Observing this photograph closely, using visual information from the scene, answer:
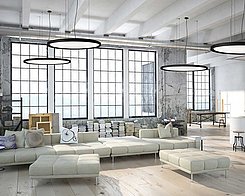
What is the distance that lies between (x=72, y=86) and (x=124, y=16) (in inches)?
182

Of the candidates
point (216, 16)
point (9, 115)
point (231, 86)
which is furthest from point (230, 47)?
point (231, 86)

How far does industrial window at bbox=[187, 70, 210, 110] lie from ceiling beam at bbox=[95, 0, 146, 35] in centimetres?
1139

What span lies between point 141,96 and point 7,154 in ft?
24.3

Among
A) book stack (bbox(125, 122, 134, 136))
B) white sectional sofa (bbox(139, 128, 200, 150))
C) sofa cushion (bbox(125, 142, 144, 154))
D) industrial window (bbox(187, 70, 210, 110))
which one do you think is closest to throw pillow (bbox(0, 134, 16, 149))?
sofa cushion (bbox(125, 142, 144, 154))

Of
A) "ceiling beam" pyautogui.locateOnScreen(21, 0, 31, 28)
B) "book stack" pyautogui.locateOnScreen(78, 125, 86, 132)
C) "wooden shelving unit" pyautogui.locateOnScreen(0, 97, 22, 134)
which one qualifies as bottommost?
"book stack" pyautogui.locateOnScreen(78, 125, 86, 132)

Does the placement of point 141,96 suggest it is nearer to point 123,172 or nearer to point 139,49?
point 139,49

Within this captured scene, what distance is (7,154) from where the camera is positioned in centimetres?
624

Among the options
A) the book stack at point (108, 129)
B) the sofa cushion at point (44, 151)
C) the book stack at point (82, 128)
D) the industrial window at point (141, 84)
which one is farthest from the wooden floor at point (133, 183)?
the industrial window at point (141, 84)

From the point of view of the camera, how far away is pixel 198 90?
2023cm

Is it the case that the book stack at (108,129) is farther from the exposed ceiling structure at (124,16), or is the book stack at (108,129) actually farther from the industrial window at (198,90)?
the industrial window at (198,90)

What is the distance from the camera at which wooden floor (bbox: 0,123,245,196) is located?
4.87 m

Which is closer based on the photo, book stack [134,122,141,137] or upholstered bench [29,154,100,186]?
upholstered bench [29,154,100,186]

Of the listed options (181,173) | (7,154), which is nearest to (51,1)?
(7,154)

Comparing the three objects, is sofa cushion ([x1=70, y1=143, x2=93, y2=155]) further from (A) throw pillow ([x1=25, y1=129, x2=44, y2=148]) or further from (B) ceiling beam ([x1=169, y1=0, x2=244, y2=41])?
(B) ceiling beam ([x1=169, y1=0, x2=244, y2=41])
